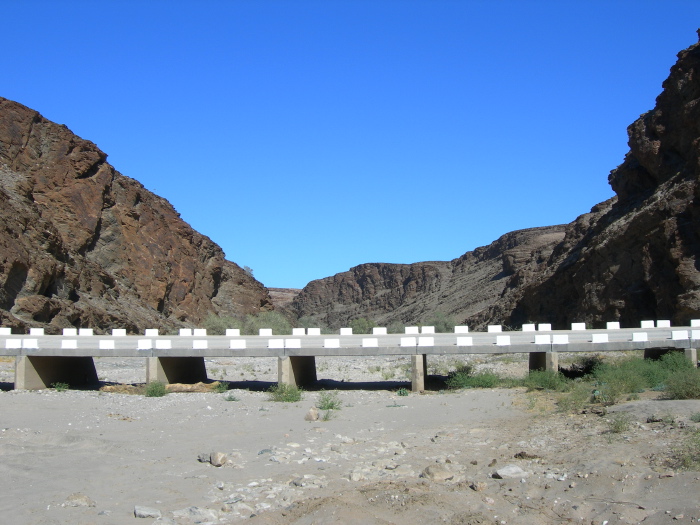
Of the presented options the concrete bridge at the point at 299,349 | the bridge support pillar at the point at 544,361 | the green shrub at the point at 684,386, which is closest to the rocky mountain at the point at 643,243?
the concrete bridge at the point at 299,349

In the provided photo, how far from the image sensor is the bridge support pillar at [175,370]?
→ 929 inches

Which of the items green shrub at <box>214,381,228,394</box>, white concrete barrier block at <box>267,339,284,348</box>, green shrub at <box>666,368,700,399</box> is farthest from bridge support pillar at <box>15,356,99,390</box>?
green shrub at <box>666,368,700,399</box>

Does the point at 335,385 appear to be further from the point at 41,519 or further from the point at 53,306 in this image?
the point at 53,306

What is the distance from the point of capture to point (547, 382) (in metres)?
21.4

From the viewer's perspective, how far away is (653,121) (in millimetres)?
48406

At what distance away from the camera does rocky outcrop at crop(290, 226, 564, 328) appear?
3853 inches

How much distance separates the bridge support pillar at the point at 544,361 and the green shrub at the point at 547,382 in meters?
0.50

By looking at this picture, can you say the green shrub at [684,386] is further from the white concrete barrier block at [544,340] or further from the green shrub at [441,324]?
the green shrub at [441,324]

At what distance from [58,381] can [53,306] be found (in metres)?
19.4

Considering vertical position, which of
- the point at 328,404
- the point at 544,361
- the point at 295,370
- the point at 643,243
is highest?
the point at 643,243

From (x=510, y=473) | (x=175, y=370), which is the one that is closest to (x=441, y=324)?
(x=175, y=370)

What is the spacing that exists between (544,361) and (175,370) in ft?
38.5

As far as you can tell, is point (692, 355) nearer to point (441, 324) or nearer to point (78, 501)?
point (78, 501)

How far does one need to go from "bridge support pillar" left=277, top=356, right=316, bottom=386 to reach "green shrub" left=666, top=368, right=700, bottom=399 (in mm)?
10819
